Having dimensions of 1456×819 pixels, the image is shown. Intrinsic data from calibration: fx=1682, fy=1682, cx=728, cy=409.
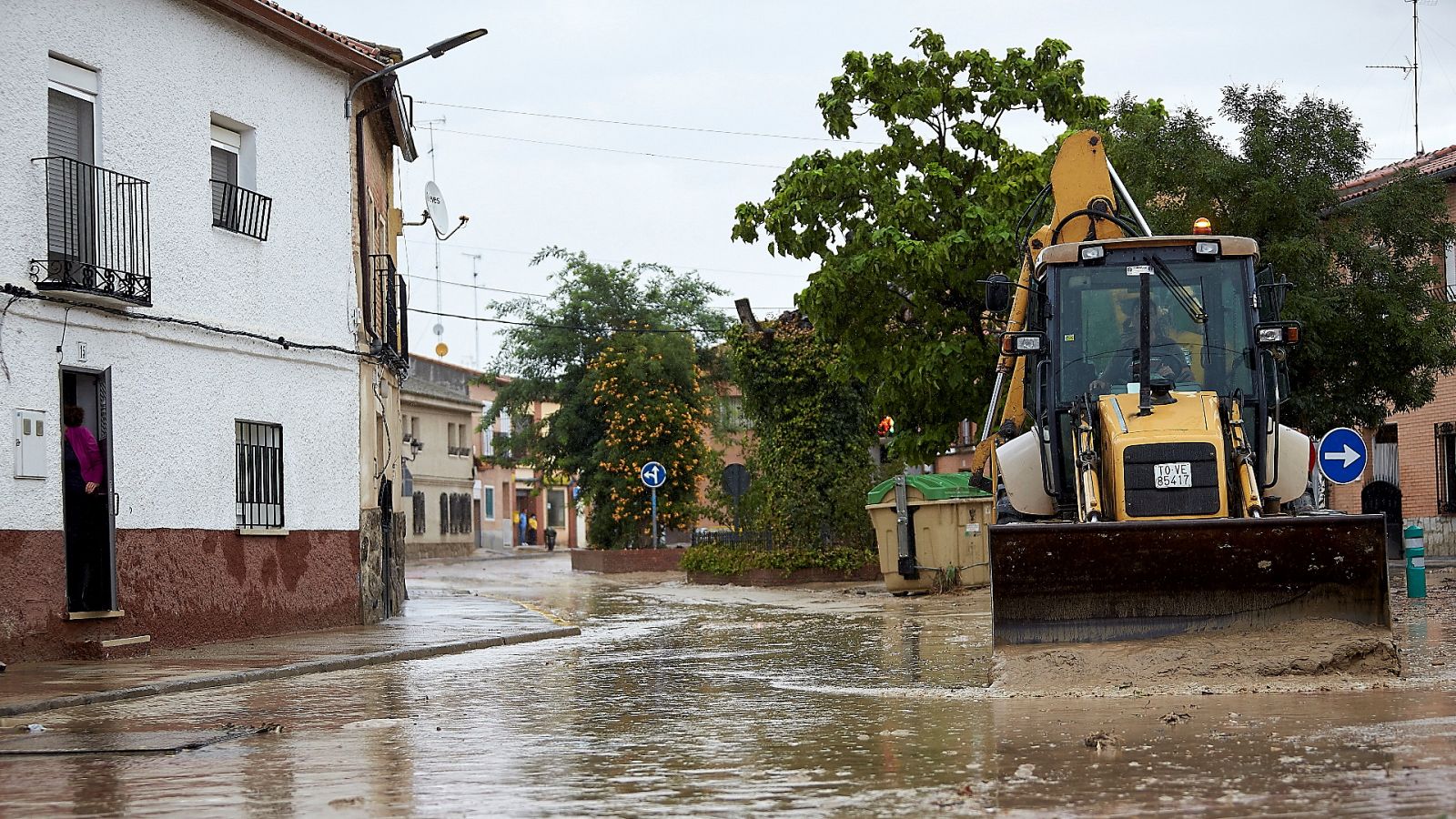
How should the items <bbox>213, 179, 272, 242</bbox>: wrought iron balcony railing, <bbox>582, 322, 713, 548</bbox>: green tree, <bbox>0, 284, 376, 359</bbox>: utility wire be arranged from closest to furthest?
<bbox>0, 284, 376, 359</bbox>: utility wire < <bbox>213, 179, 272, 242</bbox>: wrought iron balcony railing < <bbox>582, 322, 713, 548</bbox>: green tree

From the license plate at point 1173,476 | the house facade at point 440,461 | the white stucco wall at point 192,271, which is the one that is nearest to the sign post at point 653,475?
the white stucco wall at point 192,271

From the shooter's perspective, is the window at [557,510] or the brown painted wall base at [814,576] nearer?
the brown painted wall base at [814,576]

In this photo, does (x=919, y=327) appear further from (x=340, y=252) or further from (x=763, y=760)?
(x=763, y=760)

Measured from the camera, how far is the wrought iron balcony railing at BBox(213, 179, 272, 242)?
1811 centimetres

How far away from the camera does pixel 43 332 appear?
49.4 feet

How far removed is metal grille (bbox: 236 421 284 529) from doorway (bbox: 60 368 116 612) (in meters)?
2.27

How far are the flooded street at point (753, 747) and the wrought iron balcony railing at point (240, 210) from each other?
597 centimetres

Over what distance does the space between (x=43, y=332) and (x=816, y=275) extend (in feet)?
42.9

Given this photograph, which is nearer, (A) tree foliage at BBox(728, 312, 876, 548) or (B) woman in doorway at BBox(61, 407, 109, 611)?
(B) woman in doorway at BBox(61, 407, 109, 611)

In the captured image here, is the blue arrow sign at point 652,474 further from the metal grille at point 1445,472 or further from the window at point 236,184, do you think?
the window at point 236,184

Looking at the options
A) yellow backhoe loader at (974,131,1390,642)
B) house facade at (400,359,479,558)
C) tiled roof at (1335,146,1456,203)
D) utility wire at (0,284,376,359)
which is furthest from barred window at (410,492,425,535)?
yellow backhoe loader at (974,131,1390,642)

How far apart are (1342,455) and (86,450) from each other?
45.6 feet

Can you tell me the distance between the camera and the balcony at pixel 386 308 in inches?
860

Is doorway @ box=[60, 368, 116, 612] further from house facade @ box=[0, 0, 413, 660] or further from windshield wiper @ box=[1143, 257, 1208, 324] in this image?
windshield wiper @ box=[1143, 257, 1208, 324]
